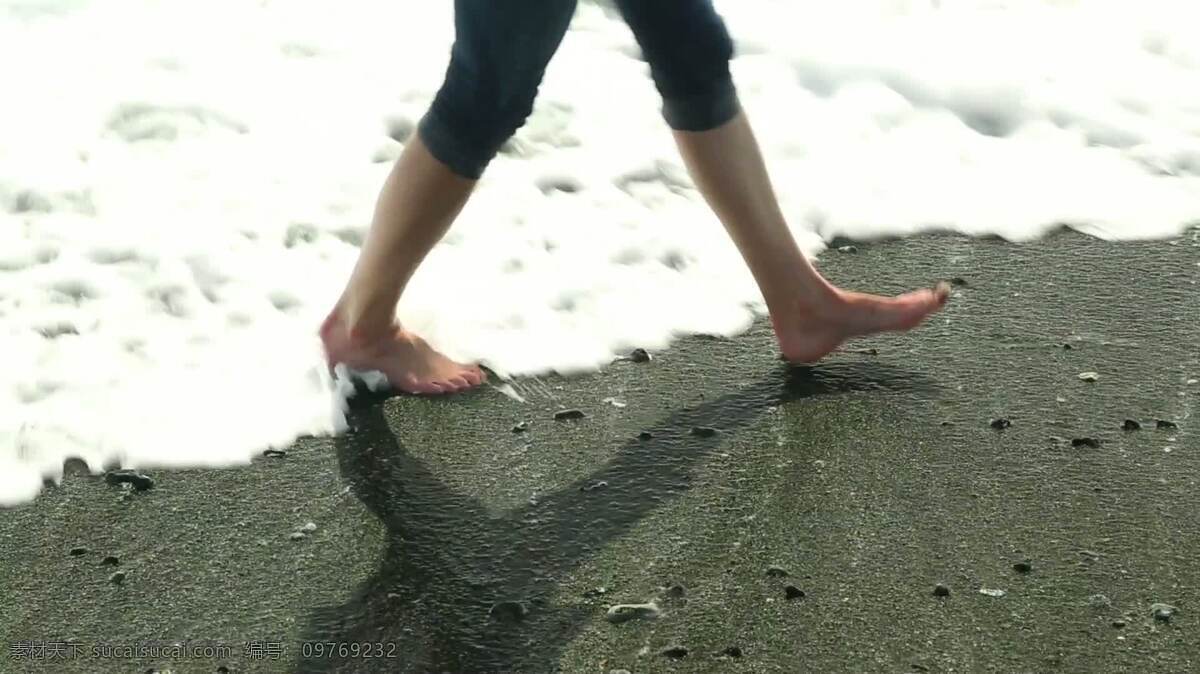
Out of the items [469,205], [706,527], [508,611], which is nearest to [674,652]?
[508,611]

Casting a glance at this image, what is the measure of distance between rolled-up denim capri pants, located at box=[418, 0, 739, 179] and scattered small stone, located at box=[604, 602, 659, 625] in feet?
2.83

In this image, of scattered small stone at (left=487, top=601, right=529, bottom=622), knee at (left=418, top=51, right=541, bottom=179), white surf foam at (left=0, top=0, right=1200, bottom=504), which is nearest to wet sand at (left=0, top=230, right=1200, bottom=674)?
scattered small stone at (left=487, top=601, right=529, bottom=622)

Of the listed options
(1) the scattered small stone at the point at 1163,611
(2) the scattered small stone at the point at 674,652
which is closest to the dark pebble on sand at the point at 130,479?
(2) the scattered small stone at the point at 674,652

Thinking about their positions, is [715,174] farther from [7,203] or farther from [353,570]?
[7,203]

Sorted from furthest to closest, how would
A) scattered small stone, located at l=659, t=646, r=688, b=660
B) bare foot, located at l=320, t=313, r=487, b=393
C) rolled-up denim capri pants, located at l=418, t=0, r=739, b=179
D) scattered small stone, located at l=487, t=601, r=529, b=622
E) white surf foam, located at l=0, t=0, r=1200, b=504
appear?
white surf foam, located at l=0, t=0, r=1200, b=504
bare foot, located at l=320, t=313, r=487, b=393
rolled-up denim capri pants, located at l=418, t=0, r=739, b=179
scattered small stone, located at l=487, t=601, r=529, b=622
scattered small stone, located at l=659, t=646, r=688, b=660

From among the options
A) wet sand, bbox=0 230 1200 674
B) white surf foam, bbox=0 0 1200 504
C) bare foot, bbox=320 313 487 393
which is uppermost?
wet sand, bbox=0 230 1200 674

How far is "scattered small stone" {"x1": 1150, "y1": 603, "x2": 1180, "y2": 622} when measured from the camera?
223cm

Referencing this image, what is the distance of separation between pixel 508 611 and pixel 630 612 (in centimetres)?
18

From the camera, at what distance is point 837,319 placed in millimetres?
3021

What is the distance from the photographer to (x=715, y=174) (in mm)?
2912

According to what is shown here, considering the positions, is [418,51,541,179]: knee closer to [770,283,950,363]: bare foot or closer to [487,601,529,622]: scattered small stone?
[770,283,950,363]: bare foot

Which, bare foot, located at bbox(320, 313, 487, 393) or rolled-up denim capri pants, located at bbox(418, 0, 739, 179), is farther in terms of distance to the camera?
bare foot, located at bbox(320, 313, 487, 393)

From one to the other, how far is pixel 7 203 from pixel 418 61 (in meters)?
1.43

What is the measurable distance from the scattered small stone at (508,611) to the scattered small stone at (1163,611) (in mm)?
897
